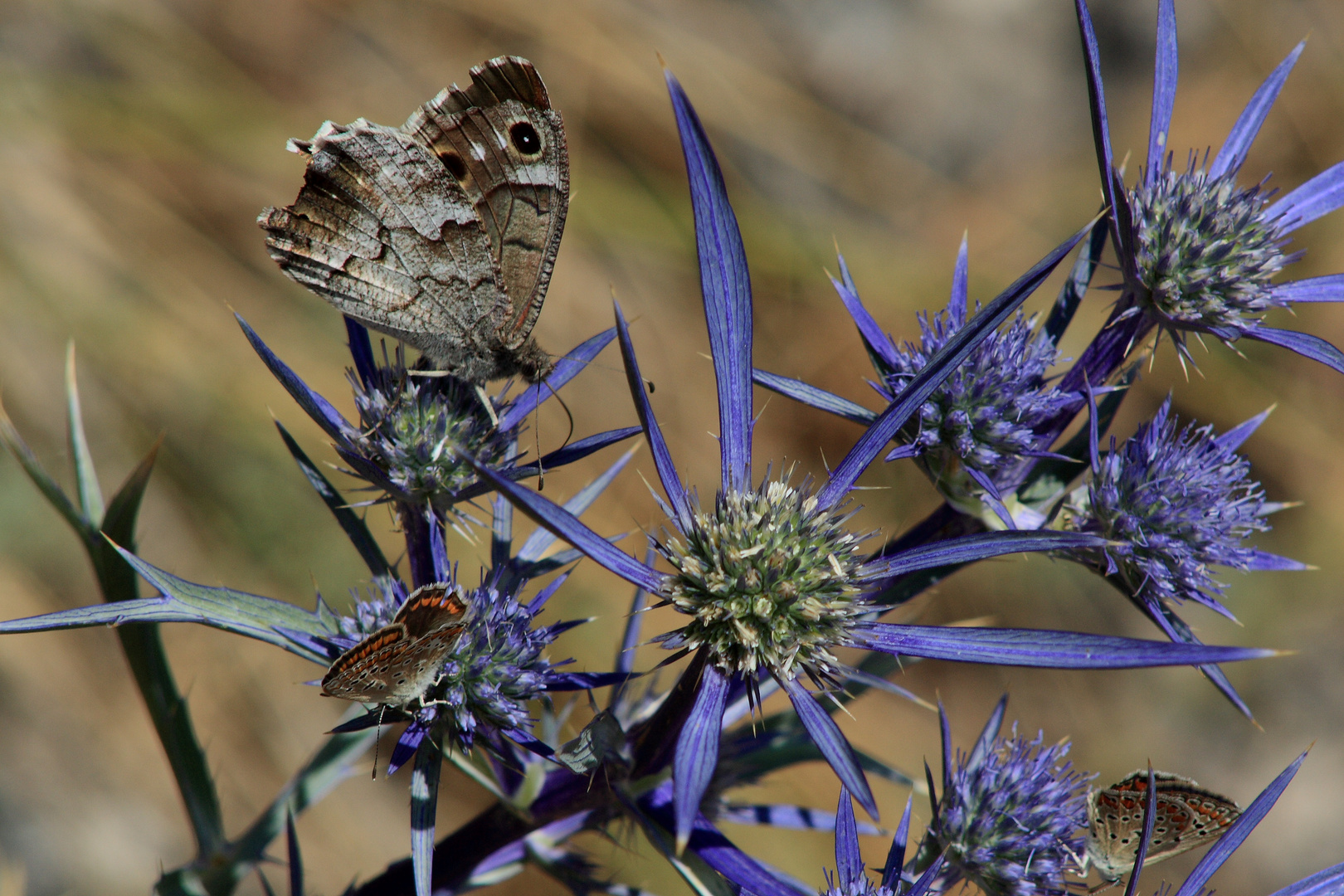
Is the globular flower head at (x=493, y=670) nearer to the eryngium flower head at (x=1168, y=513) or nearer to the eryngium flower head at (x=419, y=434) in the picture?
the eryngium flower head at (x=419, y=434)

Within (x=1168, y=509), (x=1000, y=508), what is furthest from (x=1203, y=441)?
(x=1000, y=508)

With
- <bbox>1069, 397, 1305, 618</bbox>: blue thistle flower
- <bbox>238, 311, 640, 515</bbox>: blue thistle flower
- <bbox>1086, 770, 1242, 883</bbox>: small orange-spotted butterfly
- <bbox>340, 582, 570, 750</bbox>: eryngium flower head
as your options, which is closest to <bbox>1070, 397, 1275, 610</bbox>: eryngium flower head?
<bbox>1069, 397, 1305, 618</bbox>: blue thistle flower

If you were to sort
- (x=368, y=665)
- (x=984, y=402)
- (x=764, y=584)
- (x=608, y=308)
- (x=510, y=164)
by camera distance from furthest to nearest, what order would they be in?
(x=608, y=308), (x=510, y=164), (x=984, y=402), (x=764, y=584), (x=368, y=665)

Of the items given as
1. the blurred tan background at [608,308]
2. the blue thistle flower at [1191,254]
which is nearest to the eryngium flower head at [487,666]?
the blue thistle flower at [1191,254]

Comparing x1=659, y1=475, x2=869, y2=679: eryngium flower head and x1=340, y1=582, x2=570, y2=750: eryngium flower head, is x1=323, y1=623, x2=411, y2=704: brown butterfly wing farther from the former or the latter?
x1=659, y1=475, x2=869, y2=679: eryngium flower head

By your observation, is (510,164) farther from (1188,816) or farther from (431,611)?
(1188,816)

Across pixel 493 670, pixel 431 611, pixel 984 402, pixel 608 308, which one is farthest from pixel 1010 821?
pixel 608 308
